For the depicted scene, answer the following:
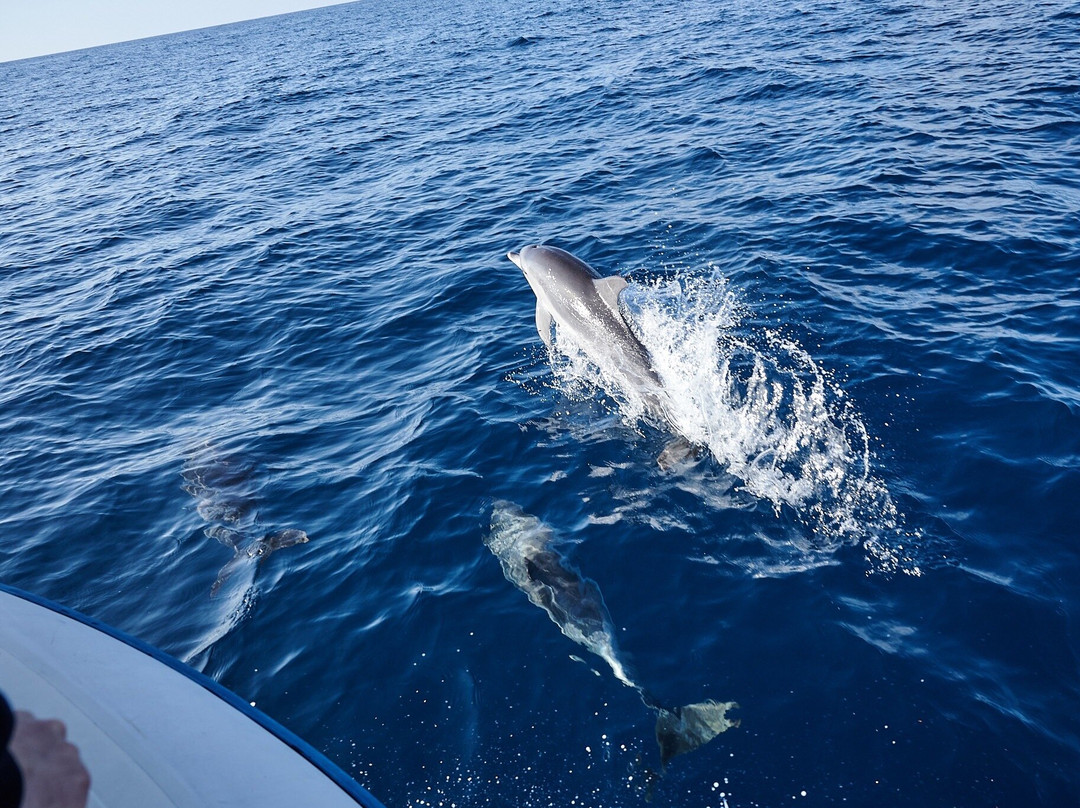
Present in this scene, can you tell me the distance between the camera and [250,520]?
29.1 ft

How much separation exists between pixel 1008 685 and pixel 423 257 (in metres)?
13.3

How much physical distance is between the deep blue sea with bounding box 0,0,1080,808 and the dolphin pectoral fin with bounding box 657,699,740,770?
8 centimetres

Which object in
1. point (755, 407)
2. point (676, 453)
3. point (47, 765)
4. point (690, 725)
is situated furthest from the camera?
point (755, 407)

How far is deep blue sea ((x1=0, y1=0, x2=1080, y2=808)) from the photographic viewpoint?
5906mm

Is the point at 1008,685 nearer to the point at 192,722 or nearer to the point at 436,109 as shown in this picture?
the point at 192,722

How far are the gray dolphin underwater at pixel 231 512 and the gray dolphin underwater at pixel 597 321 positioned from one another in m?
4.47

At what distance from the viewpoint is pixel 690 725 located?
580 cm

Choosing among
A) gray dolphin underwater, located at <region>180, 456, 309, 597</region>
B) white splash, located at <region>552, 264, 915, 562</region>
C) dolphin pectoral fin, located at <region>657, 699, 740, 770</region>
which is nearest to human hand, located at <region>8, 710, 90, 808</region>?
dolphin pectoral fin, located at <region>657, 699, 740, 770</region>

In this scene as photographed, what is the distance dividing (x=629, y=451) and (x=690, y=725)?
3.80m

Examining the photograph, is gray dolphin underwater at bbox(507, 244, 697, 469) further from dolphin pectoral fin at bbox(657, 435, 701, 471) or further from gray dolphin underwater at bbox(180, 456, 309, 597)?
gray dolphin underwater at bbox(180, 456, 309, 597)

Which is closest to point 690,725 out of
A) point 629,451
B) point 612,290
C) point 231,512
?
point 629,451

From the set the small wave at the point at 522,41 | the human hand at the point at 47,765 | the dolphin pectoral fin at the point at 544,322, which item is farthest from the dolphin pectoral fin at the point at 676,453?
the small wave at the point at 522,41

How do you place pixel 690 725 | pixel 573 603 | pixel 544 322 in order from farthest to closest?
pixel 544 322 < pixel 573 603 < pixel 690 725

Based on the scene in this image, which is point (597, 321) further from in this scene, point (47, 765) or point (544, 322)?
point (47, 765)
